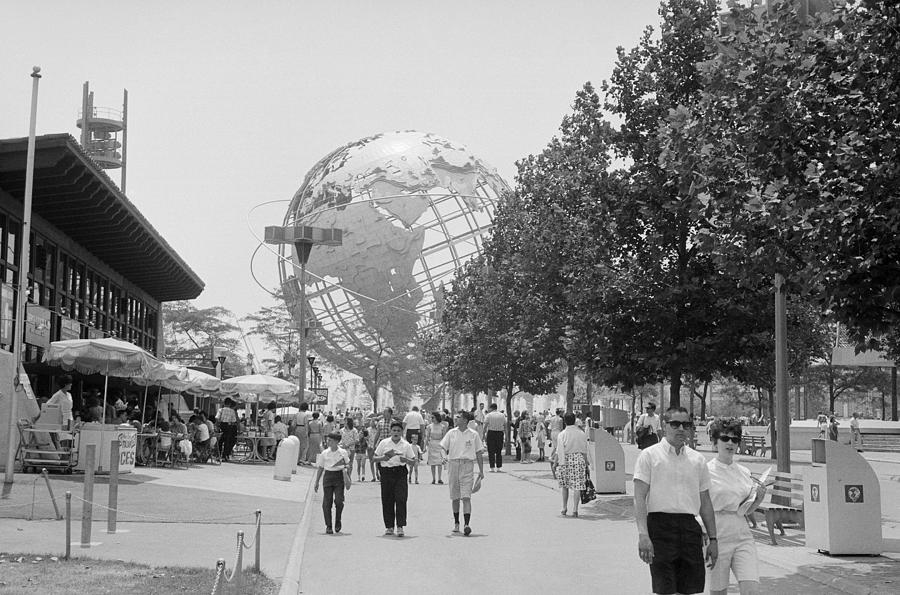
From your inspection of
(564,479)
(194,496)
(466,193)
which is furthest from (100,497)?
(466,193)

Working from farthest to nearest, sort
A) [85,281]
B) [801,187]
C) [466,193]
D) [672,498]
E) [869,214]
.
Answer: [466,193] → [85,281] → [801,187] → [869,214] → [672,498]

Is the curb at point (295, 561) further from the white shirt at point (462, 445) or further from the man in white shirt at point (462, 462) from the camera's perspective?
the white shirt at point (462, 445)

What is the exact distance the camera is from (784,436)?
16.3 meters

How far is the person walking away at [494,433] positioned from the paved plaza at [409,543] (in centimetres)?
→ 813

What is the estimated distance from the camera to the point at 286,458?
25.2m

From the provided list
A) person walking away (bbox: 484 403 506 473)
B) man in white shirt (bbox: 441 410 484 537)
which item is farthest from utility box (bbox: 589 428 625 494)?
person walking away (bbox: 484 403 506 473)

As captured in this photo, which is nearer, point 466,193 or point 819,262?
point 819,262

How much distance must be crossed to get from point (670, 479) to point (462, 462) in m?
7.89

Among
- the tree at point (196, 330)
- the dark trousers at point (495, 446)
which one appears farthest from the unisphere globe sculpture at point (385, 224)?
the dark trousers at point (495, 446)

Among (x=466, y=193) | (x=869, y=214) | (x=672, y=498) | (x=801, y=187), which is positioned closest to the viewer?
(x=672, y=498)

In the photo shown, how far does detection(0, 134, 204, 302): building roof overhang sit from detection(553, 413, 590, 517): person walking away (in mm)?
12462

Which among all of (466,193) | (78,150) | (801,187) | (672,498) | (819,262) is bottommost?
(672,498)

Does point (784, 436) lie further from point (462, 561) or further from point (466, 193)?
point (466, 193)

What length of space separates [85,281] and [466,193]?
134ft
